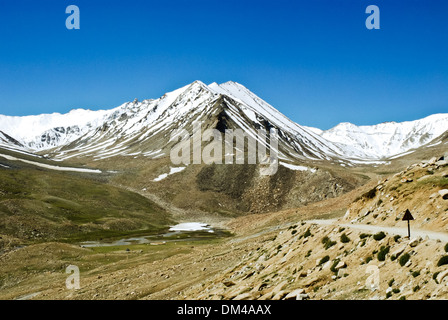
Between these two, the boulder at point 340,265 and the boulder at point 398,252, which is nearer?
the boulder at point 398,252

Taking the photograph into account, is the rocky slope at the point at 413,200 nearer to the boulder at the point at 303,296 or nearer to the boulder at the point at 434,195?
the boulder at the point at 434,195

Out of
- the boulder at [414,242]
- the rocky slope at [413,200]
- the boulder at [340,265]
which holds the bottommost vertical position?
the boulder at [340,265]

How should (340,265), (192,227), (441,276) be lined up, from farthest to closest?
1. (192,227)
2. (340,265)
3. (441,276)

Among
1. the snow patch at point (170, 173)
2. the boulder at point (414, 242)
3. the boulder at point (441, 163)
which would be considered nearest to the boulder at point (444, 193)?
the boulder at point (441, 163)

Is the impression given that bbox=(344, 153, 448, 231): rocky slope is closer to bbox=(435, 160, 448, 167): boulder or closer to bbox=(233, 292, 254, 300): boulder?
bbox=(435, 160, 448, 167): boulder

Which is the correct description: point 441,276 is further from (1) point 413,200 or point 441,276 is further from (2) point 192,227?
(2) point 192,227

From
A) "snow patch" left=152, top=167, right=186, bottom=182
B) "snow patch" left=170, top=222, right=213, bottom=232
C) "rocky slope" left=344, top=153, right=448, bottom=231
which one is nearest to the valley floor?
"rocky slope" left=344, top=153, right=448, bottom=231

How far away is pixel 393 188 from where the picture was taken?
3519 centimetres

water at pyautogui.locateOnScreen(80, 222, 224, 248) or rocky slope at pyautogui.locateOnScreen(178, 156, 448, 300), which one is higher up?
rocky slope at pyautogui.locateOnScreen(178, 156, 448, 300)

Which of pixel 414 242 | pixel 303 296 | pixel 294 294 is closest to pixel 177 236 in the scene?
pixel 294 294

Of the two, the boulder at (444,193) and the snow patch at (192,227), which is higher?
the boulder at (444,193)

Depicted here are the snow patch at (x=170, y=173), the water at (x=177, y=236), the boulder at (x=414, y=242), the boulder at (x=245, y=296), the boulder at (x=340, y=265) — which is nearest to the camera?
the boulder at (x=414, y=242)

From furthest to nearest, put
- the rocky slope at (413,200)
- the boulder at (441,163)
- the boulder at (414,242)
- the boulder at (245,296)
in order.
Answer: the boulder at (441,163), the rocky slope at (413,200), the boulder at (245,296), the boulder at (414,242)
